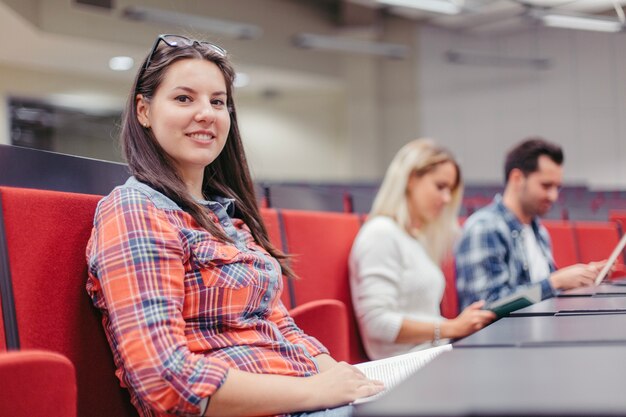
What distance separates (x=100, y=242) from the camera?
45.6 inches

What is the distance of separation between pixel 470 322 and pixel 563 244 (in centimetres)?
169

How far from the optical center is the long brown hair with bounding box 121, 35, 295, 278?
1305mm

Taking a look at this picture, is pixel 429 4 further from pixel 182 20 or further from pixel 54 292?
pixel 54 292

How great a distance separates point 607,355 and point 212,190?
96cm

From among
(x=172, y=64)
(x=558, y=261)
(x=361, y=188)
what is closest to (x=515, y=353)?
(x=172, y=64)

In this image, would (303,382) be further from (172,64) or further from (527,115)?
(527,115)

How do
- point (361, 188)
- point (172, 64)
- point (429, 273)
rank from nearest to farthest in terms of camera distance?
point (172, 64) → point (429, 273) → point (361, 188)

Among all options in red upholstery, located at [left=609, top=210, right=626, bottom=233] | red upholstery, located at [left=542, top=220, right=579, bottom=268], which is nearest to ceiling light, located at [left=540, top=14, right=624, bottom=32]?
red upholstery, located at [left=609, top=210, right=626, bottom=233]

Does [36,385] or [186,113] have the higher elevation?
[186,113]

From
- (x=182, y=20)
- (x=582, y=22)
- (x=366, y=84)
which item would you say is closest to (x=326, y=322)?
(x=182, y=20)

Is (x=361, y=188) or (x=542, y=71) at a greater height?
(x=542, y=71)

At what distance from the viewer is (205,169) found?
156 centimetres

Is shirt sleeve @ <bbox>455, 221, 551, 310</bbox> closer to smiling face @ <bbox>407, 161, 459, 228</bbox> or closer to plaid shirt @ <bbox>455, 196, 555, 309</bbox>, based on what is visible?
plaid shirt @ <bbox>455, 196, 555, 309</bbox>

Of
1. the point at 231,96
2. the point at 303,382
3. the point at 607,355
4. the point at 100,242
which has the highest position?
the point at 231,96
